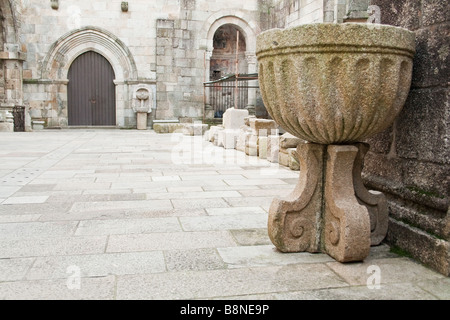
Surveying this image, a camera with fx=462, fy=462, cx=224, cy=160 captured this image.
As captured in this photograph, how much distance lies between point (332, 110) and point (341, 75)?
0.54 feet

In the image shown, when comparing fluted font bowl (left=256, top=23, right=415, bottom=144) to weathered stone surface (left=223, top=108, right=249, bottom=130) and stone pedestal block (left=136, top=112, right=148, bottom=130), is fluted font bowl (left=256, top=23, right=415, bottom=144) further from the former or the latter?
stone pedestal block (left=136, top=112, right=148, bottom=130)

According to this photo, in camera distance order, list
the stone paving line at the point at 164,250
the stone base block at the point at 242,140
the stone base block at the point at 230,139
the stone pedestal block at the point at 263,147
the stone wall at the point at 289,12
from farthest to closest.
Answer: the stone wall at the point at 289,12 → the stone base block at the point at 230,139 → the stone base block at the point at 242,140 → the stone pedestal block at the point at 263,147 → the stone paving line at the point at 164,250

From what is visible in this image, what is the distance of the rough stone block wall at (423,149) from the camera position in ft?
7.18

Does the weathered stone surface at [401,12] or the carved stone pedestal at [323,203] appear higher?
the weathered stone surface at [401,12]

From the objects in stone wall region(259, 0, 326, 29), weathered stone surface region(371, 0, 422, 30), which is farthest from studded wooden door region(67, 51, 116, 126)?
weathered stone surface region(371, 0, 422, 30)

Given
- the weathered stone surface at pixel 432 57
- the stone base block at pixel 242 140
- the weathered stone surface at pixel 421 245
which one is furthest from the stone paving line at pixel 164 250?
the stone base block at pixel 242 140

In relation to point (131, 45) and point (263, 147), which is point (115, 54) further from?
point (263, 147)

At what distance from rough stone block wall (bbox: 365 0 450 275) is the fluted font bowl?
135 mm

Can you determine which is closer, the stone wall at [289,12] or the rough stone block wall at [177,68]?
the stone wall at [289,12]

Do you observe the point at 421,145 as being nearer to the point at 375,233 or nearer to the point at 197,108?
the point at 375,233

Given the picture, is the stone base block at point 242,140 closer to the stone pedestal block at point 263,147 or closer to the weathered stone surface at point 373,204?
the stone pedestal block at point 263,147

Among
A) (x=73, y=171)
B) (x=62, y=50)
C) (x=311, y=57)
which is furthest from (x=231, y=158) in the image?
(x=62, y=50)

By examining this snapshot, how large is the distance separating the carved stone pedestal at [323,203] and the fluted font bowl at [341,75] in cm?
17
